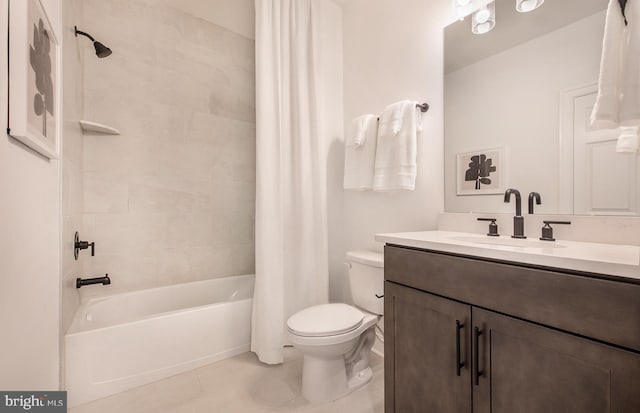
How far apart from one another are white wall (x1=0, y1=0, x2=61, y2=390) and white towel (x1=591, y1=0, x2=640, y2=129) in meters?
1.73

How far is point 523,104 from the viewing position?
132 cm

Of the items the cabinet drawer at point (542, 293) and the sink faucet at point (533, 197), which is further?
the sink faucet at point (533, 197)

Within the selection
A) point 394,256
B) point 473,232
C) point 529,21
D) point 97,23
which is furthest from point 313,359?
point 97,23

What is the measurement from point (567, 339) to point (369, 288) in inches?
42.2

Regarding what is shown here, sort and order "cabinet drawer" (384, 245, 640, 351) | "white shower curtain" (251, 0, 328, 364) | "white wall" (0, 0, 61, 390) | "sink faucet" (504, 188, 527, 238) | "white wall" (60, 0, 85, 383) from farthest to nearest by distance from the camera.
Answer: "white shower curtain" (251, 0, 328, 364) → "white wall" (60, 0, 85, 383) → "sink faucet" (504, 188, 527, 238) → "white wall" (0, 0, 61, 390) → "cabinet drawer" (384, 245, 640, 351)

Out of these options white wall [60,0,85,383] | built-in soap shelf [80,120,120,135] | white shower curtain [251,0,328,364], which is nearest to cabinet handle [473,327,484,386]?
white shower curtain [251,0,328,364]

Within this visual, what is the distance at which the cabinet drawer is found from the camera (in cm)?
66

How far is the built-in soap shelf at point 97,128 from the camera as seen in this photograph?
1739mm

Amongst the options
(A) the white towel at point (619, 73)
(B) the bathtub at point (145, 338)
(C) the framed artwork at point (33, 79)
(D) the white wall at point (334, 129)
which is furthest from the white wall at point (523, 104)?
(C) the framed artwork at point (33, 79)

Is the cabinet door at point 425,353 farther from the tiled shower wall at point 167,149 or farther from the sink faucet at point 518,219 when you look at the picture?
the tiled shower wall at point 167,149

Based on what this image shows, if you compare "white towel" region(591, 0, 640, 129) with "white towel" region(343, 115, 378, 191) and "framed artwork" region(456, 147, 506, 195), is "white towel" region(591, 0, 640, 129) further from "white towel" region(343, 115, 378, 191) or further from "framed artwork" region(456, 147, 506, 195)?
"white towel" region(343, 115, 378, 191)

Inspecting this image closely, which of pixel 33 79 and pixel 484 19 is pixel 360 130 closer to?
pixel 484 19

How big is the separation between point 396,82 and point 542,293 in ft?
5.20

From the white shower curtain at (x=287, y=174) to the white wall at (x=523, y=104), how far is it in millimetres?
972
